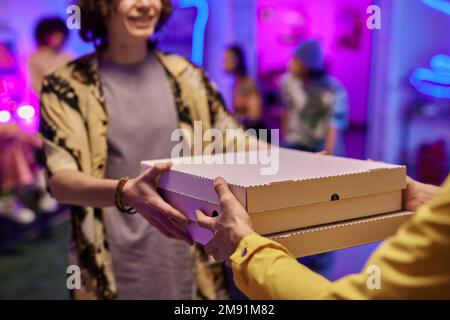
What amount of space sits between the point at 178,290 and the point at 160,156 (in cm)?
37

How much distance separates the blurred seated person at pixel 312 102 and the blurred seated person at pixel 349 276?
2.59 meters

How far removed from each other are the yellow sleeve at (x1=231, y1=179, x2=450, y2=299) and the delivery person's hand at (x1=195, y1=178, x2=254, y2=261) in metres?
0.08

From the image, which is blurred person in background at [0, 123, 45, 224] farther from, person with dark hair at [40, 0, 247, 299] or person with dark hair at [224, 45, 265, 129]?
person with dark hair at [40, 0, 247, 299]

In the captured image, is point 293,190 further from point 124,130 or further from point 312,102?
point 312,102

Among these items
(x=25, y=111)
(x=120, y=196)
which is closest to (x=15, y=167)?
(x=25, y=111)

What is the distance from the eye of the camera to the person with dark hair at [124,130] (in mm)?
1351

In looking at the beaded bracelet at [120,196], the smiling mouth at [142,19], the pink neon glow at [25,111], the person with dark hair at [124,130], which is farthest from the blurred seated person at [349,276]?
the pink neon glow at [25,111]

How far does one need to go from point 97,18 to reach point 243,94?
2.63 m

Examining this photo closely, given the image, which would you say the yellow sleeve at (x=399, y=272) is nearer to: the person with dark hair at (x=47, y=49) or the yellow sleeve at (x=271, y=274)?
the yellow sleeve at (x=271, y=274)

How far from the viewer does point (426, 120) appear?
5.43 meters

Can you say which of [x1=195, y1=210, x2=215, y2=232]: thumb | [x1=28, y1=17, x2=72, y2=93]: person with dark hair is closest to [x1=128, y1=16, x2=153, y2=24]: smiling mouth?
[x1=195, y1=210, x2=215, y2=232]: thumb

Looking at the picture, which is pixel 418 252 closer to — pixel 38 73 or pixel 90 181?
pixel 90 181

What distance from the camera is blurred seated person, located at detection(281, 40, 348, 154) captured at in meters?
3.42

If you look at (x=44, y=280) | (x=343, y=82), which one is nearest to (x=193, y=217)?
(x=44, y=280)
